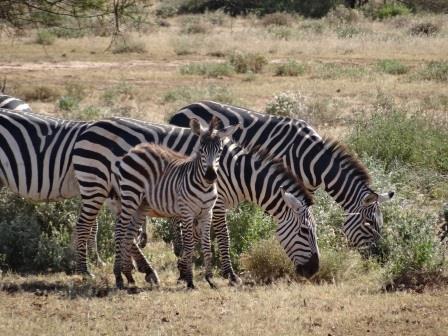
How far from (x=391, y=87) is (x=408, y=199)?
38.0 ft

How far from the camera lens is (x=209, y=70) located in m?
26.7

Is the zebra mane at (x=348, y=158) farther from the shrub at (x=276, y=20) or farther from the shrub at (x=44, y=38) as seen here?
the shrub at (x=276, y=20)

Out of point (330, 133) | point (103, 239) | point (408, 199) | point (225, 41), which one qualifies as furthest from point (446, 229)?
point (225, 41)

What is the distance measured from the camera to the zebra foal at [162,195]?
8695 mm

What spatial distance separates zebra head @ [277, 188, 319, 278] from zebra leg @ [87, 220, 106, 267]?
2251mm

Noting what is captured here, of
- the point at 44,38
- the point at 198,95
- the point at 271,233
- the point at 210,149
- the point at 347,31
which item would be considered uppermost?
the point at 210,149

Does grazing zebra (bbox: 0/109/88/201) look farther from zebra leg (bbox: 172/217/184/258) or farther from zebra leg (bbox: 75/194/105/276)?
zebra leg (bbox: 172/217/184/258)

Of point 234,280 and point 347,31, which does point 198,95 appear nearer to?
point 234,280

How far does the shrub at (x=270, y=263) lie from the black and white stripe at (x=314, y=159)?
933 mm

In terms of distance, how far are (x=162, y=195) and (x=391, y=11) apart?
40471 mm

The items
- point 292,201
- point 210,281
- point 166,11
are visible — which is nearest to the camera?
point 210,281

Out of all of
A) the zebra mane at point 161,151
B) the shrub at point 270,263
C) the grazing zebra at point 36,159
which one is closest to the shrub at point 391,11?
the grazing zebra at point 36,159

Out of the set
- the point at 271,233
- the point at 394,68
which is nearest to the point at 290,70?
the point at 394,68

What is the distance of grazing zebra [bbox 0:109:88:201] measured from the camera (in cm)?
1014
